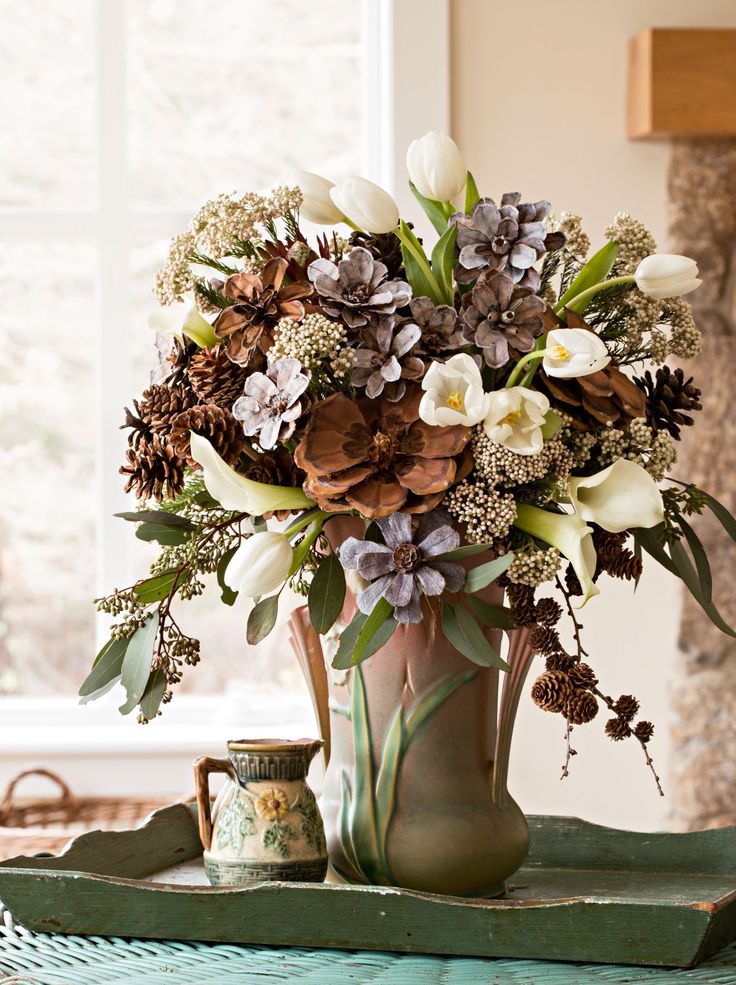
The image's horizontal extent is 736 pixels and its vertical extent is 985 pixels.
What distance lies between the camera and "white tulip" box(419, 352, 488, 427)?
0.79 m

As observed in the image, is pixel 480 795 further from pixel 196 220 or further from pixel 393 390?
pixel 196 220

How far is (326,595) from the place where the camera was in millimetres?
852

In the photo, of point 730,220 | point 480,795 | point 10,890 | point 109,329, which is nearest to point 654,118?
point 730,220

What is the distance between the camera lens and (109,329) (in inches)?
92.9

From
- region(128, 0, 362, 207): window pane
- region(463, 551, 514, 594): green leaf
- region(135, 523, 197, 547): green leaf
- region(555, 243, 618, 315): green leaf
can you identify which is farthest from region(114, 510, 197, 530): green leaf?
region(128, 0, 362, 207): window pane

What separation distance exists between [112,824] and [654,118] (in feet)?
5.08

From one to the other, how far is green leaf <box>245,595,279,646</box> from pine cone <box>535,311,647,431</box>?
250 millimetres

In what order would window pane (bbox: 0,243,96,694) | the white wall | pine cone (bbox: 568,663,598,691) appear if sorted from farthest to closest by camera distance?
1. window pane (bbox: 0,243,96,694)
2. the white wall
3. pine cone (bbox: 568,663,598,691)

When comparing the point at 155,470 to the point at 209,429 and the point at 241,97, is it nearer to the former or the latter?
the point at 209,429

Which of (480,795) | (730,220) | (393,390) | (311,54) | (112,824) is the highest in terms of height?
(311,54)

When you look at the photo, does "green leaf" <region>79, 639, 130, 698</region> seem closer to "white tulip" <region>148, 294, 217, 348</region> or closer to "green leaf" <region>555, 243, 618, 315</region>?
"white tulip" <region>148, 294, 217, 348</region>

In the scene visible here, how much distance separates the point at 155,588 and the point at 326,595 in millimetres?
138

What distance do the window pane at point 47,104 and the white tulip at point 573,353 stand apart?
1.84 m

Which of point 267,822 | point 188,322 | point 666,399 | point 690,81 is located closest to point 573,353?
point 666,399
